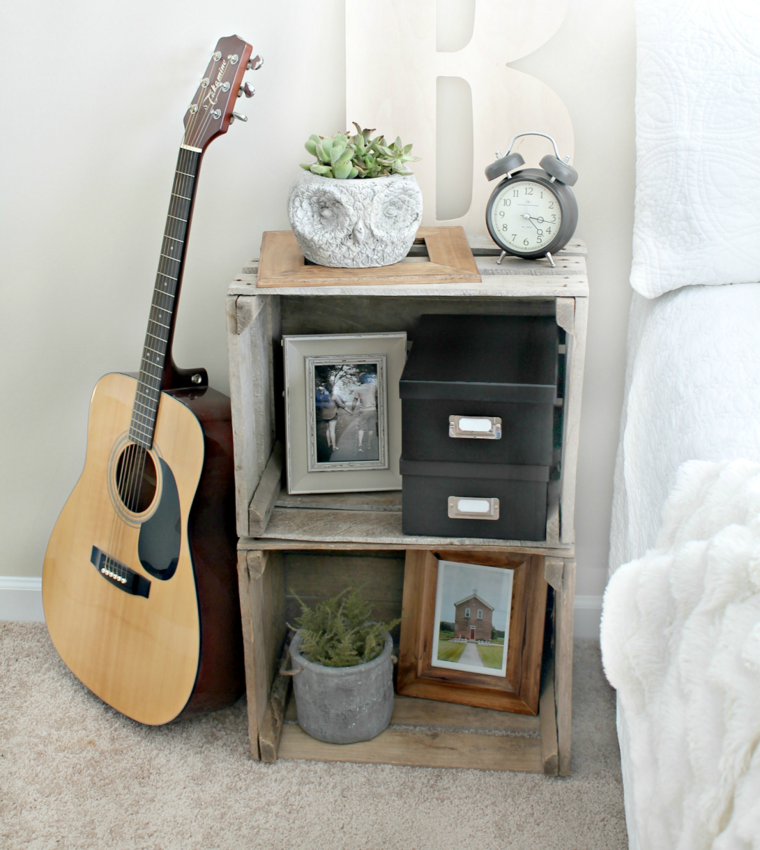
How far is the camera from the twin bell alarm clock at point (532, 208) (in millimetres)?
1044

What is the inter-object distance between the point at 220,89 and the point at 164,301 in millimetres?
323

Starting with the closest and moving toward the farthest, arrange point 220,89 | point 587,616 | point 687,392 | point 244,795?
point 687,392, point 220,89, point 244,795, point 587,616

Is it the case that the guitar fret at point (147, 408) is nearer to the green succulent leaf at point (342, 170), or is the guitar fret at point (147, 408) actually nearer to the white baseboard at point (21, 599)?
the green succulent leaf at point (342, 170)

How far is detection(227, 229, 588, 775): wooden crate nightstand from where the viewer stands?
103 centimetres

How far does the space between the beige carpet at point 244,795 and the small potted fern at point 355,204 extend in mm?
832

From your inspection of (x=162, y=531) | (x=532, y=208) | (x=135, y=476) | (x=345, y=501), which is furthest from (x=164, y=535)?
(x=532, y=208)

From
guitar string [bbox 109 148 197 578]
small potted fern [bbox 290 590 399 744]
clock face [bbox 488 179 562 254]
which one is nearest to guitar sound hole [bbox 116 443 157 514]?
guitar string [bbox 109 148 197 578]

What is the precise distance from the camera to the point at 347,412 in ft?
4.13

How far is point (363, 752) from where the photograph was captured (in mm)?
1273

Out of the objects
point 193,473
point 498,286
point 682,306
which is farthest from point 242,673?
point 682,306

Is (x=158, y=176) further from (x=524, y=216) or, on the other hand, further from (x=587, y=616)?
(x=587, y=616)

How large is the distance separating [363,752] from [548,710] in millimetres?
332

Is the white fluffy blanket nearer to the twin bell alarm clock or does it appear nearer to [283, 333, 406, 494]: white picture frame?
the twin bell alarm clock

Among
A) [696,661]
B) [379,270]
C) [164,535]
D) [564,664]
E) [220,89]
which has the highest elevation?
[220,89]
